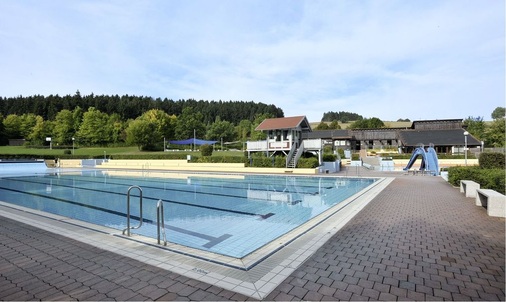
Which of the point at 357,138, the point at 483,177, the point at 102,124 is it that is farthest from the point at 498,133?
the point at 102,124

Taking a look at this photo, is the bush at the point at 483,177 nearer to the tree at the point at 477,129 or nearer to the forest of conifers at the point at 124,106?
the tree at the point at 477,129

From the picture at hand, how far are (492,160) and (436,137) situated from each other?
112ft

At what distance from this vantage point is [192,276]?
3.86 meters

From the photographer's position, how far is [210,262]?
14.4 feet

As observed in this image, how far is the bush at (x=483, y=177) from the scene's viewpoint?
10.3m

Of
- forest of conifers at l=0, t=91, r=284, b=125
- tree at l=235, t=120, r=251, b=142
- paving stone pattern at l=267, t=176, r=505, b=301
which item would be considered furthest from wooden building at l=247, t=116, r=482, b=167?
forest of conifers at l=0, t=91, r=284, b=125

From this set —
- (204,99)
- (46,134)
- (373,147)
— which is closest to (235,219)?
(373,147)

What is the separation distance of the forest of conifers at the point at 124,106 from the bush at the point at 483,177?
71.7 m

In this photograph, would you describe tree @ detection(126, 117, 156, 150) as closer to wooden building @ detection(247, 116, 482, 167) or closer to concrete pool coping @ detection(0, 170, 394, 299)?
wooden building @ detection(247, 116, 482, 167)

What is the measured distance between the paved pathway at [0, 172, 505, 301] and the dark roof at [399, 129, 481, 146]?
4223 centimetres

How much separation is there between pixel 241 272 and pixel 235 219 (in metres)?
4.73

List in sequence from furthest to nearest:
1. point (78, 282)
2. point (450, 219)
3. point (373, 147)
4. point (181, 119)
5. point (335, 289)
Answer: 1. point (181, 119)
2. point (373, 147)
3. point (450, 219)
4. point (78, 282)
5. point (335, 289)

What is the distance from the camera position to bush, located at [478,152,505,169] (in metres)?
14.8

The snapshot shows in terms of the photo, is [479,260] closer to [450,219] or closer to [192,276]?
[450,219]
